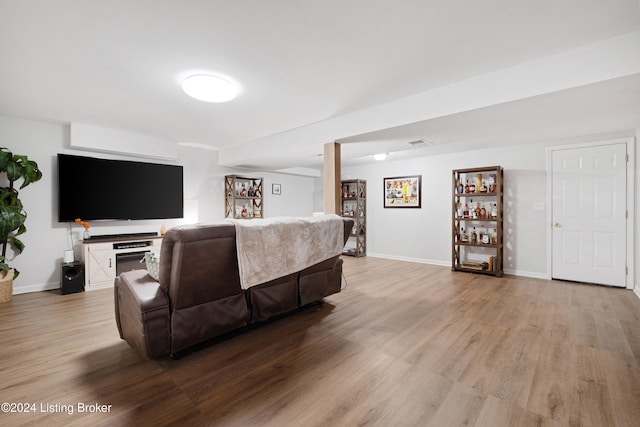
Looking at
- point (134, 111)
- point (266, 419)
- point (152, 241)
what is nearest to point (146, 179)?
point (152, 241)

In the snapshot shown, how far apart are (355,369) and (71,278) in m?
3.98

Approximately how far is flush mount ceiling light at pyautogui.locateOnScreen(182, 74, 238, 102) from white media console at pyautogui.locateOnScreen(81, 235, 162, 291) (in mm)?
2701

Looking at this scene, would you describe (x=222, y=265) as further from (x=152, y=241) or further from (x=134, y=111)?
(x=152, y=241)

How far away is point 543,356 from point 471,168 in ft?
11.8

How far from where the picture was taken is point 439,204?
19.1ft

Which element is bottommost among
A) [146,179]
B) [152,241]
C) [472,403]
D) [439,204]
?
[472,403]

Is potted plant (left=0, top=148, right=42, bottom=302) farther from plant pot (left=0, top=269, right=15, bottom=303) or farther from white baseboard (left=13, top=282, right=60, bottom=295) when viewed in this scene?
white baseboard (left=13, top=282, right=60, bottom=295)

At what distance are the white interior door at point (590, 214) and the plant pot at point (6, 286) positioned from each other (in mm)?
7375

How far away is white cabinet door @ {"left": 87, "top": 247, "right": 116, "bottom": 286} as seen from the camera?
13.2ft

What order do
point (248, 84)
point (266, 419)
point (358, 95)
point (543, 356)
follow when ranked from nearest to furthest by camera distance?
point (266, 419), point (543, 356), point (248, 84), point (358, 95)

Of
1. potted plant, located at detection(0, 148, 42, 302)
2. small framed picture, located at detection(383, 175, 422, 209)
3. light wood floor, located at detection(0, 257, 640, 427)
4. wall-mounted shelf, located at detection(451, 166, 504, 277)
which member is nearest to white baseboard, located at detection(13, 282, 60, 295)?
potted plant, located at detection(0, 148, 42, 302)

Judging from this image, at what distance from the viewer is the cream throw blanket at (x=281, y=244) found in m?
2.28

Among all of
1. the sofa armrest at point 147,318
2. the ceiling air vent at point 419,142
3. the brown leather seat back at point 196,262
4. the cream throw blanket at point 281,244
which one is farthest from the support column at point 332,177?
the sofa armrest at point 147,318

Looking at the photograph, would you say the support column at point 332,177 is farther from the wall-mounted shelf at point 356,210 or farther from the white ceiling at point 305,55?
the wall-mounted shelf at point 356,210
